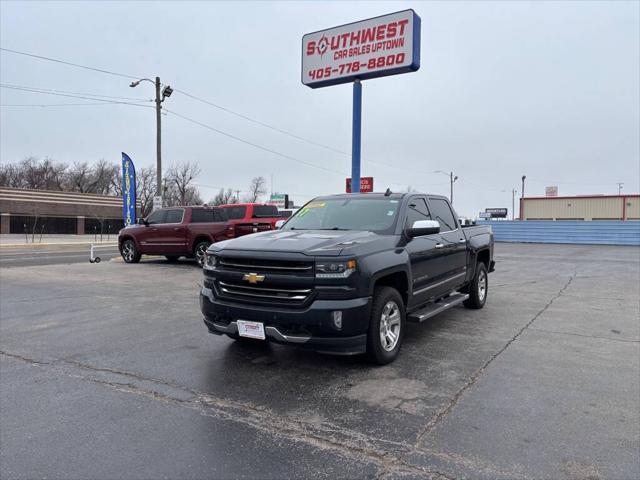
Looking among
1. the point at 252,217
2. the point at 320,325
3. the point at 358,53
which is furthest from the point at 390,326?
the point at 358,53

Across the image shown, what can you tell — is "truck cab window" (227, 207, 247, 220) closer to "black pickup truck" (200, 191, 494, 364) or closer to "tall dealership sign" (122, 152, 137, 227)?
"tall dealership sign" (122, 152, 137, 227)

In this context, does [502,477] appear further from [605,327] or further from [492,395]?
[605,327]

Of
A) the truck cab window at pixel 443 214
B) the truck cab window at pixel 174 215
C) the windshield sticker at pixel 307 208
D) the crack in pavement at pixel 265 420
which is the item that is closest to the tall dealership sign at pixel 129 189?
the truck cab window at pixel 174 215

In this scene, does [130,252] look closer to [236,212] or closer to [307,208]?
[236,212]

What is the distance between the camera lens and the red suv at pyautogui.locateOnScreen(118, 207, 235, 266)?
48.5 ft

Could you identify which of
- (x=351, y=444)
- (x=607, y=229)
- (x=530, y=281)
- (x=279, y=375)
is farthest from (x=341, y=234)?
(x=607, y=229)

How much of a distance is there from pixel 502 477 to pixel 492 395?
4.58 ft

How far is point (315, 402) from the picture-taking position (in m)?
4.05

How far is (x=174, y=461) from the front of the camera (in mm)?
3070

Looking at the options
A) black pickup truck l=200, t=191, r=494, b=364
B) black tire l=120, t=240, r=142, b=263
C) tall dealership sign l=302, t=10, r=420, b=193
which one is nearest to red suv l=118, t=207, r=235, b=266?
black tire l=120, t=240, r=142, b=263

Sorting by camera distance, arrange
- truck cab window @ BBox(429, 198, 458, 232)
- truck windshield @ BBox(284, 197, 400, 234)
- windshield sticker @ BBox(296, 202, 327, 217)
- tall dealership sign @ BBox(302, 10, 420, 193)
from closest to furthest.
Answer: truck windshield @ BBox(284, 197, 400, 234) → windshield sticker @ BBox(296, 202, 327, 217) → truck cab window @ BBox(429, 198, 458, 232) → tall dealership sign @ BBox(302, 10, 420, 193)

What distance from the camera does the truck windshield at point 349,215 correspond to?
5.66m

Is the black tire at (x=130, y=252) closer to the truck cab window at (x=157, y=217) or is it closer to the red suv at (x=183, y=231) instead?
the red suv at (x=183, y=231)

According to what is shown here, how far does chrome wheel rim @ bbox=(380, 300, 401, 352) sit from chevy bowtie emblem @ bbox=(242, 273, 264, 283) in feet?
4.25
